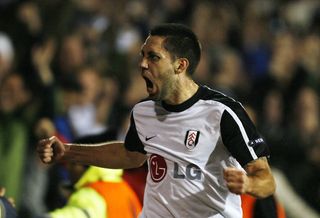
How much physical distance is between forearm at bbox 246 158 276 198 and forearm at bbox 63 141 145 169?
83cm

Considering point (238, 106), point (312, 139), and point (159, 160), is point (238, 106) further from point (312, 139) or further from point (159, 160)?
point (312, 139)

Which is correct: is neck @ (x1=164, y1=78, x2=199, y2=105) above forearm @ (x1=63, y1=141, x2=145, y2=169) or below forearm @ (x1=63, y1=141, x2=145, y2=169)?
above

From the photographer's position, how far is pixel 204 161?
199 inches

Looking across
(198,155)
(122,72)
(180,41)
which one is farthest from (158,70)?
(122,72)

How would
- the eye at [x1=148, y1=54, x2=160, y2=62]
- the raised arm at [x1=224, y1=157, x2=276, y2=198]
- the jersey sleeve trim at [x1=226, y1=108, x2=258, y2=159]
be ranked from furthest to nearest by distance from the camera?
1. the eye at [x1=148, y1=54, x2=160, y2=62]
2. the jersey sleeve trim at [x1=226, y1=108, x2=258, y2=159]
3. the raised arm at [x1=224, y1=157, x2=276, y2=198]

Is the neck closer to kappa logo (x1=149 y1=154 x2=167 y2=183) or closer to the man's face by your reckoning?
the man's face

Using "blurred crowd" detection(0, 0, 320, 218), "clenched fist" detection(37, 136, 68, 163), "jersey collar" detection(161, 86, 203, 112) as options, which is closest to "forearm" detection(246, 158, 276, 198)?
"jersey collar" detection(161, 86, 203, 112)

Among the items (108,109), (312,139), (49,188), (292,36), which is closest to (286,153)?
(312,139)

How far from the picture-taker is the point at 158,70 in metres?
5.10

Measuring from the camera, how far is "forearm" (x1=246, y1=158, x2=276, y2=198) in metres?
4.63

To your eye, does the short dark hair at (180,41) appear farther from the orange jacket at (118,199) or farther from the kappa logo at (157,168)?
the orange jacket at (118,199)

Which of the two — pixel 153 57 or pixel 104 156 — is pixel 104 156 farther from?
pixel 153 57

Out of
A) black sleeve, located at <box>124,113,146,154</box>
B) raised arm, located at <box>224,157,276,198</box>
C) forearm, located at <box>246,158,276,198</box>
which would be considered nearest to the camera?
raised arm, located at <box>224,157,276,198</box>

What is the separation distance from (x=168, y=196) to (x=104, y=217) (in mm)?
883
